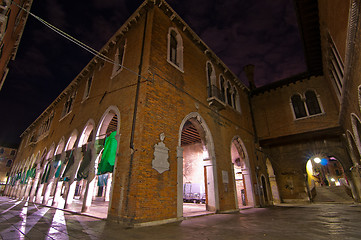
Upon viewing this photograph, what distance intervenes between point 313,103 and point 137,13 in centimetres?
1445

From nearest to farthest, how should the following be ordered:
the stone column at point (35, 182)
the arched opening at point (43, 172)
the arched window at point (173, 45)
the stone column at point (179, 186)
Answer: the stone column at point (179, 186) < the arched window at point (173, 45) < the arched opening at point (43, 172) < the stone column at point (35, 182)

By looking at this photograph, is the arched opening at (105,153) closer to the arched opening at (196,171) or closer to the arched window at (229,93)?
the arched opening at (196,171)

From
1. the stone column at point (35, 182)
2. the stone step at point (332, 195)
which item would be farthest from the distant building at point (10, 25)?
the stone step at point (332, 195)

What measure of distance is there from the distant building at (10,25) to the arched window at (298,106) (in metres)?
17.2

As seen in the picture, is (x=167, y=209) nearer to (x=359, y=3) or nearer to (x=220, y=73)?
(x=359, y=3)

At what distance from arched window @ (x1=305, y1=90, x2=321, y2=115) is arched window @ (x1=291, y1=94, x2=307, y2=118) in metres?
0.36

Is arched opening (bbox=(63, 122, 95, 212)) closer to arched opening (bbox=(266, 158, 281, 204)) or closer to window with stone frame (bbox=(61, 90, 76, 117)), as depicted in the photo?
window with stone frame (bbox=(61, 90, 76, 117))

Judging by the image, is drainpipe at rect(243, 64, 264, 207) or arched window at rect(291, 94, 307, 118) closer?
drainpipe at rect(243, 64, 264, 207)

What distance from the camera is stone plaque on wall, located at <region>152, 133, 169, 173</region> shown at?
583 centimetres

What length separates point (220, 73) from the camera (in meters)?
12.3

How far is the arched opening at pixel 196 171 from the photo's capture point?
7382mm

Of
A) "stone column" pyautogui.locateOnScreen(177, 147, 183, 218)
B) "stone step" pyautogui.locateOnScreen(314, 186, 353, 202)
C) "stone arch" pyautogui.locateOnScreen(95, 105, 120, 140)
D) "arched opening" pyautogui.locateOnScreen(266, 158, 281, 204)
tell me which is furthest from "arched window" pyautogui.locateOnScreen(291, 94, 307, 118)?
"stone arch" pyautogui.locateOnScreen(95, 105, 120, 140)

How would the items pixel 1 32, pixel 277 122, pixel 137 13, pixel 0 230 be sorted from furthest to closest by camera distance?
1. pixel 277 122
2. pixel 137 13
3. pixel 1 32
4. pixel 0 230

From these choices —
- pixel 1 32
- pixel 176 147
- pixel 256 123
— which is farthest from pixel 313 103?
pixel 1 32
